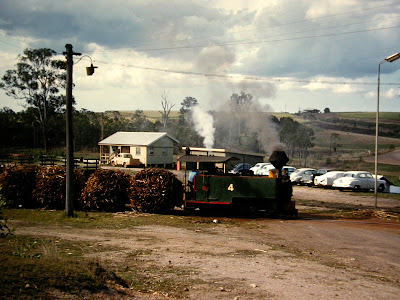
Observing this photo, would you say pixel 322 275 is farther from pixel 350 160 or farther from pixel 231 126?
pixel 231 126

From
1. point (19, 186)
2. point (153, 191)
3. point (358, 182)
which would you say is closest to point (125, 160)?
point (358, 182)

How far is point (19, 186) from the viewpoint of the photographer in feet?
63.8

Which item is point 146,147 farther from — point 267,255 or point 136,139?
point 267,255

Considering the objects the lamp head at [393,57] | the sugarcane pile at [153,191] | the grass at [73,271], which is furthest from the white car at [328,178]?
the grass at [73,271]

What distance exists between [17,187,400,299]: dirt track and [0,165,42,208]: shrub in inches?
252

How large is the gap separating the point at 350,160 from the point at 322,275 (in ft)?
169

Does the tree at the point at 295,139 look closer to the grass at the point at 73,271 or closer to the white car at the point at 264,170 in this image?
the white car at the point at 264,170

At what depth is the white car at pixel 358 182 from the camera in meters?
31.3

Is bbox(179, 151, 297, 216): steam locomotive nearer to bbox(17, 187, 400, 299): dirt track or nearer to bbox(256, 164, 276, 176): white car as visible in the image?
bbox(17, 187, 400, 299): dirt track

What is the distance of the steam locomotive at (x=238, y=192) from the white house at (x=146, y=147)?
29.8 meters

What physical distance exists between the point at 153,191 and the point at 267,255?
8143 mm

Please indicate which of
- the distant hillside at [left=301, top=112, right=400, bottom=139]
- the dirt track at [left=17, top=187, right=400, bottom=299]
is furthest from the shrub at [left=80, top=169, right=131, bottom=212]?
the distant hillside at [left=301, top=112, right=400, bottom=139]

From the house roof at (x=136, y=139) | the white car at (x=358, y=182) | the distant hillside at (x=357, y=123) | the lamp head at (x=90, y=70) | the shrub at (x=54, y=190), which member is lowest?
the white car at (x=358, y=182)

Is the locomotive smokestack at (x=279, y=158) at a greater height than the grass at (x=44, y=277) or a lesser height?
greater
